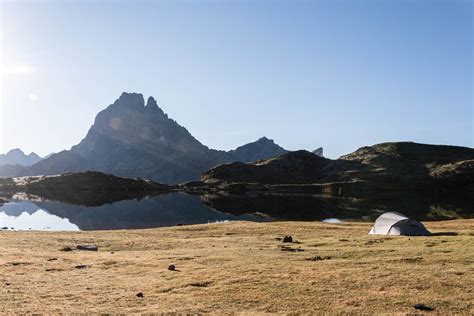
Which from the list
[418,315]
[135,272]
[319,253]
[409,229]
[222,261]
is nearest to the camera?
[418,315]

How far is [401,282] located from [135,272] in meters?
16.1

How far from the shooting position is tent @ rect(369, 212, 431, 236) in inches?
1964

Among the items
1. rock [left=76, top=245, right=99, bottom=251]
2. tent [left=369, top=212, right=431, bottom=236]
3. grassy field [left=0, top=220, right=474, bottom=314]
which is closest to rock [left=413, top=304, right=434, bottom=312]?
grassy field [left=0, top=220, right=474, bottom=314]

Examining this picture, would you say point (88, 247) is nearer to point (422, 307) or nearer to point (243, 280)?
point (243, 280)

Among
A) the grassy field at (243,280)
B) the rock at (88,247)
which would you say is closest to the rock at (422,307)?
the grassy field at (243,280)

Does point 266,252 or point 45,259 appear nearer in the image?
point 45,259

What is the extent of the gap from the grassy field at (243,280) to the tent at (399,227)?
9.96 meters

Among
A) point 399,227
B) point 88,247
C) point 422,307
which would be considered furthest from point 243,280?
point 399,227

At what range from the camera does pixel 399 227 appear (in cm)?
5075

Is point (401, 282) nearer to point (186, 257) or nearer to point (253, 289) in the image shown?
point (253, 289)

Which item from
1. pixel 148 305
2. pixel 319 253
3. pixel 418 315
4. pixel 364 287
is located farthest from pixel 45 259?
pixel 418 315

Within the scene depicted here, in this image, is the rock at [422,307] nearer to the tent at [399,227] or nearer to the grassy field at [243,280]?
the grassy field at [243,280]

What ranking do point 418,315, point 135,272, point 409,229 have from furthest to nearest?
point 409,229, point 135,272, point 418,315

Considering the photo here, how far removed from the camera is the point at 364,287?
901 inches
